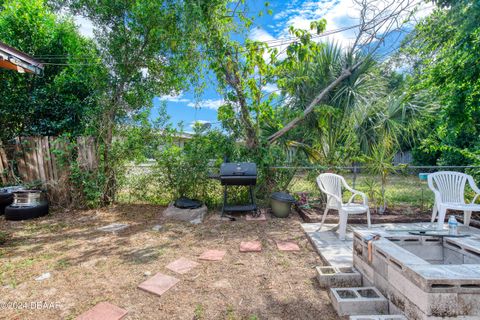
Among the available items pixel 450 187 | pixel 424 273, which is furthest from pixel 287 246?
pixel 450 187

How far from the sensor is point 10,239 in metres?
3.23

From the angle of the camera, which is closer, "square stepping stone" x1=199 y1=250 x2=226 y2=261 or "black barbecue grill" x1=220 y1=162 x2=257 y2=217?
"square stepping stone" x1=199 y1=250 x2=226 y2=261

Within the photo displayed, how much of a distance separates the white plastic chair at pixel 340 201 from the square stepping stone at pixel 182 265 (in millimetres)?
1917

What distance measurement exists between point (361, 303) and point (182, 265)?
1.66 m

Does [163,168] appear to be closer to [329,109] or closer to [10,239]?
[10,239]

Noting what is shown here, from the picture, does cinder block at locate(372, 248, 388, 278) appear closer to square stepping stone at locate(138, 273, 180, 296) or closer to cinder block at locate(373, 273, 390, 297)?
cinder block at locate(373, 273, 390, 297)

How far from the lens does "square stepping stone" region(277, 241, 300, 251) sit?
2.95 meters

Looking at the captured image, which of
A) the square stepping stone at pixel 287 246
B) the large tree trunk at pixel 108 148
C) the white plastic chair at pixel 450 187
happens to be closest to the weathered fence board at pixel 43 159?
the large tree trunk at pixel 108 148

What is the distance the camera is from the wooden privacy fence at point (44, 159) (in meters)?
4.57

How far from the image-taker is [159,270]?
240 centimetres

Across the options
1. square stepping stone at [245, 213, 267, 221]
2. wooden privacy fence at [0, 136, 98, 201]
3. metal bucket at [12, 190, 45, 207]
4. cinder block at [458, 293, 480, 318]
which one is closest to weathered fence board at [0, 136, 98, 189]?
wooden privacy fence at [0, 136, 98, 201]

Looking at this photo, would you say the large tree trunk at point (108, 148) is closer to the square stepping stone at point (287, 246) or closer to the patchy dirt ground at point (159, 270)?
the patchy dirt ground at point (159, 270)

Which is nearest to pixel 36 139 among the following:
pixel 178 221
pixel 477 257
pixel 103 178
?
pixel 103 178

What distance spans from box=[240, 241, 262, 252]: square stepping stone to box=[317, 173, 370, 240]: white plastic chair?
3.52 feet
